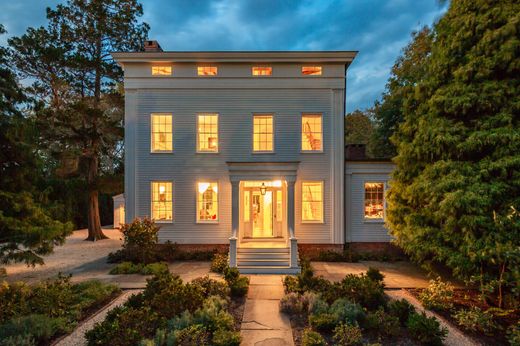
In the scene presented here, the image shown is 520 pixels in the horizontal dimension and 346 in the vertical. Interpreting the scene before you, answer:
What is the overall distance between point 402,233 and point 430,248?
1.37 metres

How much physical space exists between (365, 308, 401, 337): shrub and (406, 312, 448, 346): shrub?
290 mm

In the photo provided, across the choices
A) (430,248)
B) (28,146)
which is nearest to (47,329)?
(28,146)

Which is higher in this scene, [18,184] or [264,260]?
[18,184]

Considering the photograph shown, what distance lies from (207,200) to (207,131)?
3419 mm

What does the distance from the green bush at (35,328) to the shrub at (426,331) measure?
761cm

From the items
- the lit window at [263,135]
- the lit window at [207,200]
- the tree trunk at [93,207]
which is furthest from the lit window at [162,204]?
the tree trunk at [93,207]

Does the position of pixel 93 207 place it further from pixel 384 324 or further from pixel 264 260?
pixel 384 324

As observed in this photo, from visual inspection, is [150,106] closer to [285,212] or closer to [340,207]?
[285,212]

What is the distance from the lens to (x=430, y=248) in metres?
8.32

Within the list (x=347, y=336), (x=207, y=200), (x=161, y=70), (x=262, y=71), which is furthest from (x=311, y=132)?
(x=347, y=336)

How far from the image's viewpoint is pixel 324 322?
19.4ft

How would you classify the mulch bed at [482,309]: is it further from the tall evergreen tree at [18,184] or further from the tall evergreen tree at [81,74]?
the tall evergreen tree at [81,74]

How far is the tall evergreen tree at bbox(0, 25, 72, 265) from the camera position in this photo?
273 inches

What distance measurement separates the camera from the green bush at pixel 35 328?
5340mm
